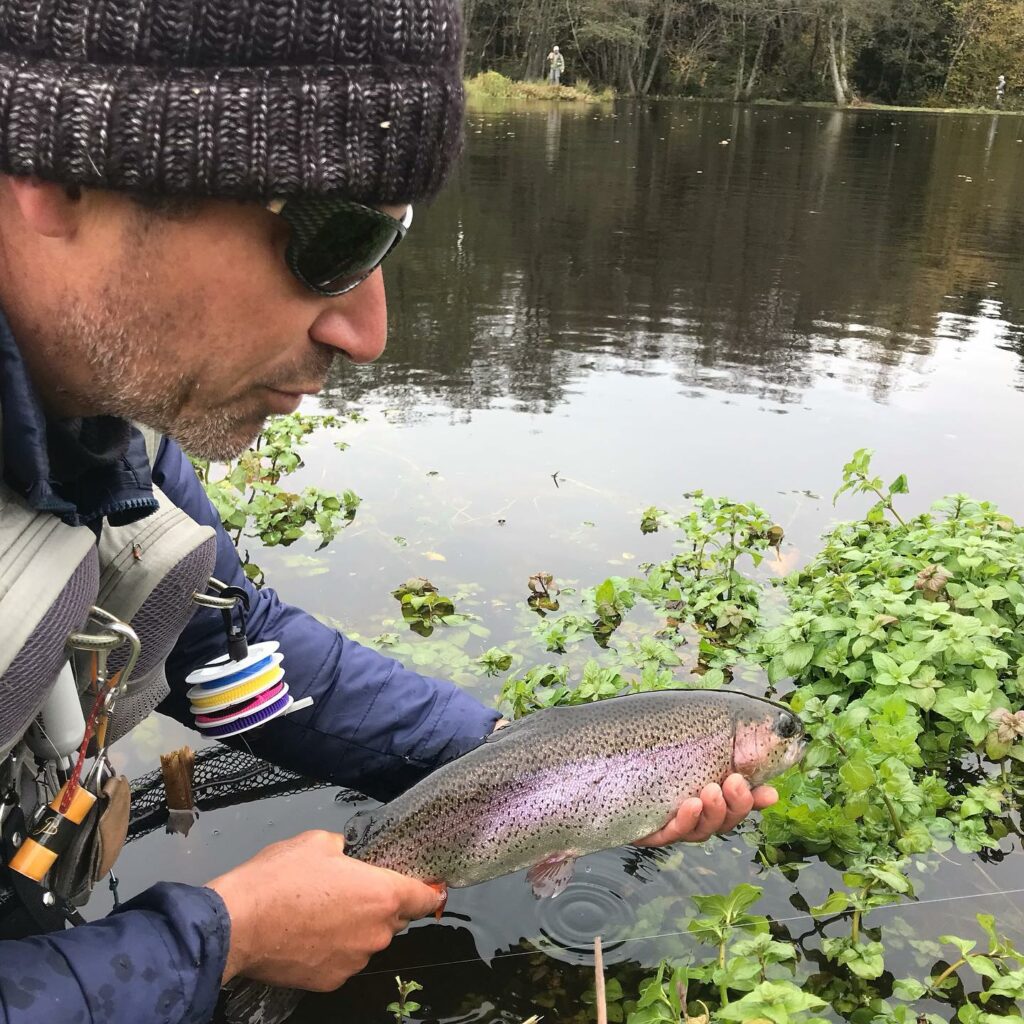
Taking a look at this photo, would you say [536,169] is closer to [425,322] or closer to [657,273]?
[657,273]

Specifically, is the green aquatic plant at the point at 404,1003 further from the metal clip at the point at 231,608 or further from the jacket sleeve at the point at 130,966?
the metal clip at the point at 231,608

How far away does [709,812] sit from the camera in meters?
2.43

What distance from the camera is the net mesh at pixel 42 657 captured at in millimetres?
1607

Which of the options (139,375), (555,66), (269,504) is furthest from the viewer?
(555,66)

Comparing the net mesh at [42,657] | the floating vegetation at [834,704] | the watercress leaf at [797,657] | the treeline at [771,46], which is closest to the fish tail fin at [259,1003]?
the floating vegetation at [834,704]

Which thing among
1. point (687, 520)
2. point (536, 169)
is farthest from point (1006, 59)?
point (687, 520)

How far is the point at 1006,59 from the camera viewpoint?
5047 cm

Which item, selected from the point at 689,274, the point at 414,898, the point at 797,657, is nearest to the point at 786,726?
the point at 797,657

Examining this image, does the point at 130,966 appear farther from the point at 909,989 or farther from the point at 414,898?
the point at 909,989

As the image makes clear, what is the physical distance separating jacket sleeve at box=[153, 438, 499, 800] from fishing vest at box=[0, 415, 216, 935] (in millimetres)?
277

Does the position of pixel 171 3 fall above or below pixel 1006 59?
below

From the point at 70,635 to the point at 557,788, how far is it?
1.17 m

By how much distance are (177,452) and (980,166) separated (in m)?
23.4

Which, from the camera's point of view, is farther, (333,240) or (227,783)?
(227,783)
